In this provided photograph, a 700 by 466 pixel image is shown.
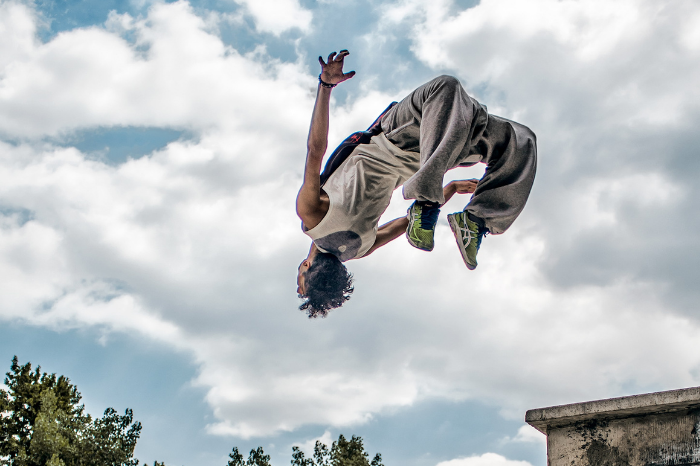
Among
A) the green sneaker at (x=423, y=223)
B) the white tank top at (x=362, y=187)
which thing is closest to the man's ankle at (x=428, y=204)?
the green sneaker at (x=423, y=223)

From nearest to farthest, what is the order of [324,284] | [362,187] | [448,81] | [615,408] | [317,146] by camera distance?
[615,408], [448,81], [317,146], [362,187], [324,284]

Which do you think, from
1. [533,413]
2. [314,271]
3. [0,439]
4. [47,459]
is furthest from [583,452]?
[0,439]

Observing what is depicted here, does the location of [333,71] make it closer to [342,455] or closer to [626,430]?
[626,430]

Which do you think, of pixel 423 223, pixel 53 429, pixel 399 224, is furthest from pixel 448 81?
pixel 53 429

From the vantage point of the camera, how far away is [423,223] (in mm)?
3168

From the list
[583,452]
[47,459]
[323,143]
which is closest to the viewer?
[583,452]

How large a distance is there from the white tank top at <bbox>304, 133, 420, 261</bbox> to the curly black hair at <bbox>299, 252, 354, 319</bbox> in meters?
0.32

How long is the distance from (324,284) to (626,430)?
2129 mm

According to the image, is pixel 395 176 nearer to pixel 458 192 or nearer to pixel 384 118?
pixel 384 118

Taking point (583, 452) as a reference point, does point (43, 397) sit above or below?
above

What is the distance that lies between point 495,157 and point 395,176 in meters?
0.65

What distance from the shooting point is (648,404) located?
296cm

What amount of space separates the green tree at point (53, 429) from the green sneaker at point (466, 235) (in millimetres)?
18685

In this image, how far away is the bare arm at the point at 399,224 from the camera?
4.18m
